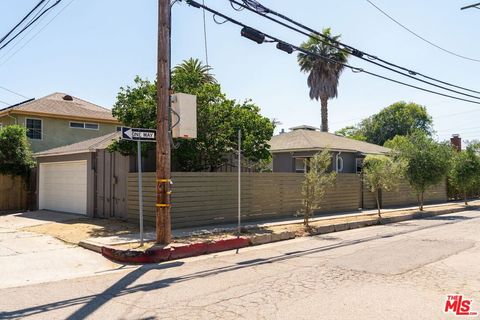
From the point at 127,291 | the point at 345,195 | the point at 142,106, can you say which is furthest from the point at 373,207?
the point at 127,291

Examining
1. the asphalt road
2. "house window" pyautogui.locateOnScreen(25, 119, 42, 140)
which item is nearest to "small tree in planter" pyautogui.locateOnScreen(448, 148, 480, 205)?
the asphalt road

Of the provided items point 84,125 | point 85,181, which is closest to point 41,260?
point 85,181

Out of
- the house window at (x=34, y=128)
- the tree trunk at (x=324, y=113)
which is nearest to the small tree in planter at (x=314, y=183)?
the house window at (x=34, y=128)

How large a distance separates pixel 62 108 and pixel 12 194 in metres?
8.38

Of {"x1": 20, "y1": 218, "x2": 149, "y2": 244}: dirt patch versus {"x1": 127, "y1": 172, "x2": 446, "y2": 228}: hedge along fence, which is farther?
{"x1": 127, "y1": 172, "x2": 446, "y2": 228}: hedge along fence

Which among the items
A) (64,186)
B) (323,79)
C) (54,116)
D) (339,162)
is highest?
(323,79)

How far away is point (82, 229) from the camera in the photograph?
536 inches

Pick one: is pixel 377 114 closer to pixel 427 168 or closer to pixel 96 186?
pixel 427 168

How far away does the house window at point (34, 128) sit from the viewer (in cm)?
2579

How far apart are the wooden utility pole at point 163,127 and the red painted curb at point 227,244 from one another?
3.63 feet

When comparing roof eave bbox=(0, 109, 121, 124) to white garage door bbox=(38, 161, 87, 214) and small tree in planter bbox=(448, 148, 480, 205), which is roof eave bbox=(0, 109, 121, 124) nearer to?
white garage door bbox=(38, 161, 87, 214)
